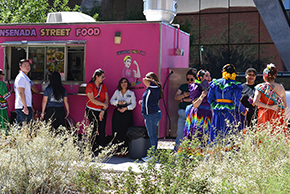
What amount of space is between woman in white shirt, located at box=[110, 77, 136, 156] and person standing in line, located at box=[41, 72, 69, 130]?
1.09m

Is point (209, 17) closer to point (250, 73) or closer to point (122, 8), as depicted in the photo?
point (122, 8)

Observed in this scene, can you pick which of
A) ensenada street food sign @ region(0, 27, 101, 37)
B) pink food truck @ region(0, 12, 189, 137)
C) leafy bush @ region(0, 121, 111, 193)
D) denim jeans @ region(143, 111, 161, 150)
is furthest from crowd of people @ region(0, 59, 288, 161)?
leafy bush @ region(0, 121, 111, 193)

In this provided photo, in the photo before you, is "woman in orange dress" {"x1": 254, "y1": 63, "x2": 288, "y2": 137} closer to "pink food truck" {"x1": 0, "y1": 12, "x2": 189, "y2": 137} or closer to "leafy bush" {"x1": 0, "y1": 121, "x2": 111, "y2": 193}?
"pink food truck" {"x1": 0, "y1": 12, "x2": 189, "y2": 137}

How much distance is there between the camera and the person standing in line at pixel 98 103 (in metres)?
7.62

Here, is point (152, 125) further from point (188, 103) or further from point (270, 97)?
point (270, 97)

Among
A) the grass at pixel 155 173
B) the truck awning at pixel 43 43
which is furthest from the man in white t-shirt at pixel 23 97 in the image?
the grass at pixel 155 173

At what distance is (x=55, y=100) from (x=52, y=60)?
1.23 meters

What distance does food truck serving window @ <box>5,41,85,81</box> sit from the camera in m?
8.51

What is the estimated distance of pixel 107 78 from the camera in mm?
8289

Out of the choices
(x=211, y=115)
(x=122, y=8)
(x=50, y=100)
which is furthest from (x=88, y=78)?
(x=122, y=8)

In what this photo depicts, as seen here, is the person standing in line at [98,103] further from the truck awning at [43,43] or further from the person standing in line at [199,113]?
the person standing in line at [199,113]

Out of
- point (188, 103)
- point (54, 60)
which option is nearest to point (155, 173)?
point (188, 103)

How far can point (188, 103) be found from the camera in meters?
7.61

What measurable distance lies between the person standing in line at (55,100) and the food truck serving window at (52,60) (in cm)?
68
